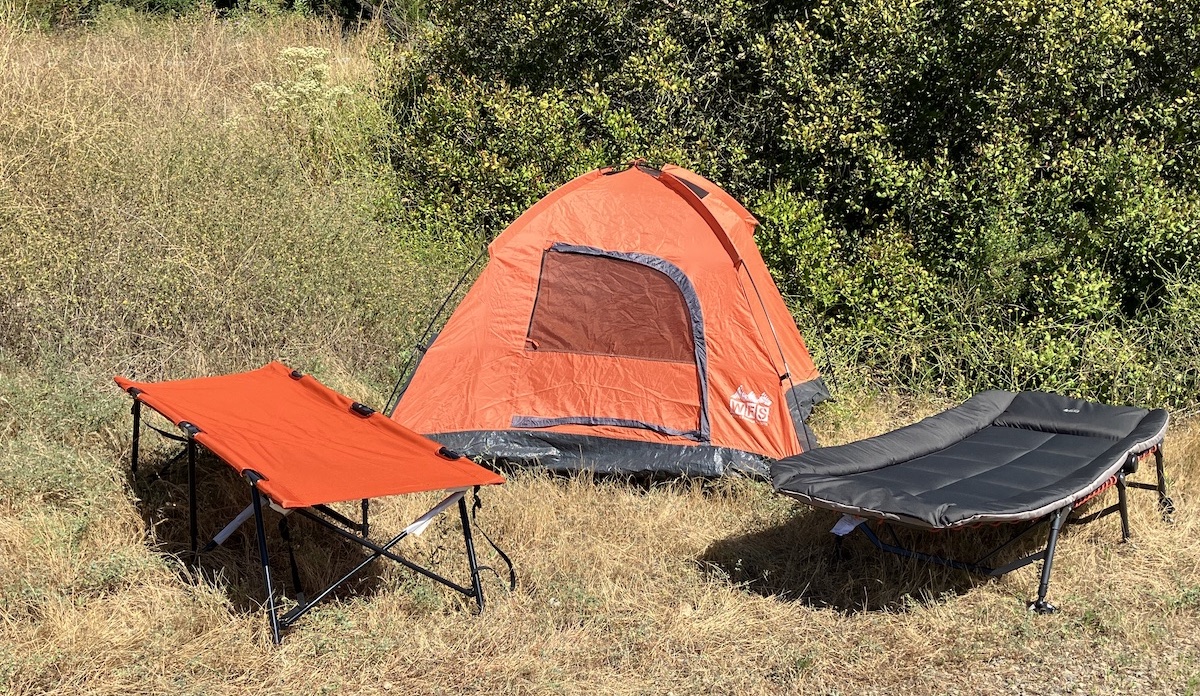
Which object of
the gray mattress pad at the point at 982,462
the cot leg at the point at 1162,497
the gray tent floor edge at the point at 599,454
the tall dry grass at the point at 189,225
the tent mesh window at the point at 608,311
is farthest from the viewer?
the tall dry grass at the point at 189,225

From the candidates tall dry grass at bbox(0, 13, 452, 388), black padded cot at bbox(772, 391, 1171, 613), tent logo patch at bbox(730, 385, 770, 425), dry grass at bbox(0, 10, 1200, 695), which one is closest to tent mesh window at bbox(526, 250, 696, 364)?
tent logo patch at bbox(730, 385, 770, 425)

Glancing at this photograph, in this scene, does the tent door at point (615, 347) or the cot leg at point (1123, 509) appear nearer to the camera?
the cot leg at point (1123, 509)

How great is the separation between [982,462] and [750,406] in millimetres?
1226

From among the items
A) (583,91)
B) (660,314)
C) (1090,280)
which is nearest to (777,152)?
(583,91)

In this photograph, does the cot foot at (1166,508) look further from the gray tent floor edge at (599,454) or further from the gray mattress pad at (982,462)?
the gray tent floor edge at (599,454)

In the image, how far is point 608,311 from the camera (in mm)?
5852

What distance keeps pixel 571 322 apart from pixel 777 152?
3.14 m

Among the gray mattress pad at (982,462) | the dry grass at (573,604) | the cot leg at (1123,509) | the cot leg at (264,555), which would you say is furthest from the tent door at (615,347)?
the cot leg at (264,555)

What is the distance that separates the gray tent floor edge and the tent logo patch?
20cm

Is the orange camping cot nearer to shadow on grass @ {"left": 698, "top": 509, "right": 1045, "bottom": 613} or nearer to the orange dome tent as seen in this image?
the orange dome tent

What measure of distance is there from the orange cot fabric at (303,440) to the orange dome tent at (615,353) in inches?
34.6

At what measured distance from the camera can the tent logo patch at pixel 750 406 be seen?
5.67 meters

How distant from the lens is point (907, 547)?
16.1 ft

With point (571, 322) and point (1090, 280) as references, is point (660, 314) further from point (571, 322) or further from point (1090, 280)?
point (1090, 280)
